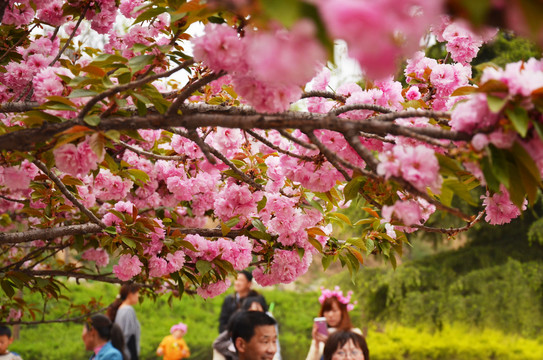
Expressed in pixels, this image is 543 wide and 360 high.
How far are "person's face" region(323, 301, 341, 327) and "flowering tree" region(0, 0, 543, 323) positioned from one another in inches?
67.0

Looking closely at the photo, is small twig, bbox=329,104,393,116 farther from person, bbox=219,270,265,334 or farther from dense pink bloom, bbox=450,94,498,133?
person, bbox=219,270,265,334

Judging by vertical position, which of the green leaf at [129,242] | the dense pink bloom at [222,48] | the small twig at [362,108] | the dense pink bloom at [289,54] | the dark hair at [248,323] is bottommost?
the dark hair at [248,323]

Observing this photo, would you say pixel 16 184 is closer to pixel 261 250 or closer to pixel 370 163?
pixel 261 250

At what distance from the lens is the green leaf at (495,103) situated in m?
1.12

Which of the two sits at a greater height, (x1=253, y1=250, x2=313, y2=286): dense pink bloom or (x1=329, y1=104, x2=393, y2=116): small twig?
(x1=329, y1=104, x2=393, y2=116): small twig

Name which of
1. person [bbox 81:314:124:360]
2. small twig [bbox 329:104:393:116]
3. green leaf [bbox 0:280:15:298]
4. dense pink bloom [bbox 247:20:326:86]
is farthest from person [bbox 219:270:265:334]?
dense pink bloom [bbox 247:20:326:86]

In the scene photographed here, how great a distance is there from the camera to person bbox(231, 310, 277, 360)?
2973 mm

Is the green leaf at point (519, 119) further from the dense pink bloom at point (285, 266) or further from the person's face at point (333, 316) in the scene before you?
the person's face at point (333, 316)

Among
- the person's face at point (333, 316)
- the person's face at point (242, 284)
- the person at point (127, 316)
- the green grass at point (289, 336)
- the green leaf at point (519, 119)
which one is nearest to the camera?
the green leaf at point (519, 119)

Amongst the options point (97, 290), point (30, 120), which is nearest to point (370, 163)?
point (30, 120)

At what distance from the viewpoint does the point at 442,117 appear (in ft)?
4.43

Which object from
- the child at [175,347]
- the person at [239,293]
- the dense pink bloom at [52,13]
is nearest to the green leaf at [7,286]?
the dense pink bloom at [52,13]

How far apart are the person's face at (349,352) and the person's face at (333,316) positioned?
1.49 meters

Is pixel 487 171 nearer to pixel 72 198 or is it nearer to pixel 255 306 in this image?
pixel 72 198
